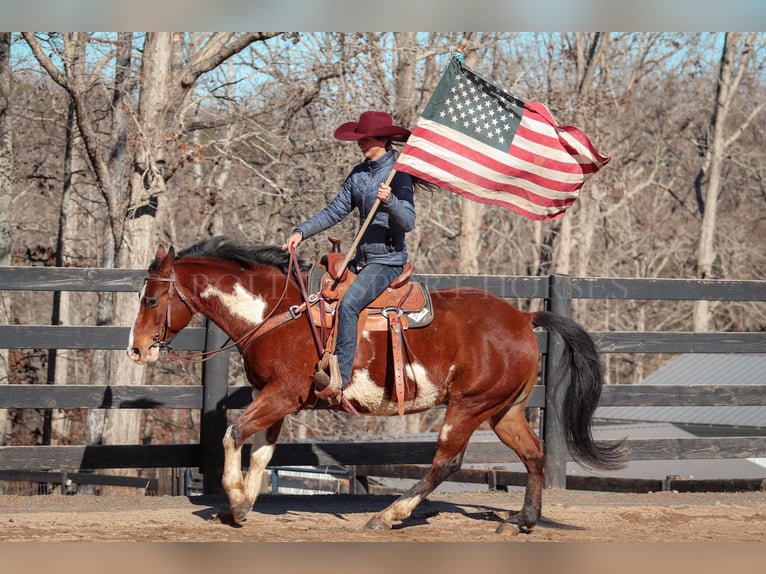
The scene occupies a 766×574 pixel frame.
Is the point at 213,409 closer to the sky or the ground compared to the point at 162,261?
closer to the ground

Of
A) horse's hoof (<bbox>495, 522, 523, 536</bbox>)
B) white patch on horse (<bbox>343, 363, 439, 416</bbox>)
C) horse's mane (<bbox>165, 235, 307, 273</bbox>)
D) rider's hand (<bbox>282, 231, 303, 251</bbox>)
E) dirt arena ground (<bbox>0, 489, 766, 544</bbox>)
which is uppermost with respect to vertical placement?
rider's hand (<bbox>282, 231, 303, 251</bbox>)

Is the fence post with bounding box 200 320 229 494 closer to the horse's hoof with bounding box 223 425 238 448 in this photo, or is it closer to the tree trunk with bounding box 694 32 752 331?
the horse's hoof with bounding box 223 425 238 448

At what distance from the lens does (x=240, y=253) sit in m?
7.21

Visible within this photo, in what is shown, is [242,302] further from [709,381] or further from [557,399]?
[709,381]

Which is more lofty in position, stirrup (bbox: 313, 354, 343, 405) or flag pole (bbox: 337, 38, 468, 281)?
flag pole (bbox: 337, 38, 468, 281)

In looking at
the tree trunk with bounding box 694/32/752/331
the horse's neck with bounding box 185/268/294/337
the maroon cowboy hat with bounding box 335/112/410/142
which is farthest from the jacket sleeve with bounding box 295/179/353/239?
the tree trunk with bounding box 694/32/752/331

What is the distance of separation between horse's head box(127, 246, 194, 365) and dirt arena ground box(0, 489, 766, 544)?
4.31 feet

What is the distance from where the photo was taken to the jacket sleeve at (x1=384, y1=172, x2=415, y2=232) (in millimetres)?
6613

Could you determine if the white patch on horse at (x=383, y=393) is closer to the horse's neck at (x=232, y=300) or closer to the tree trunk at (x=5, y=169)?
the horse's neck at (x=232, y=300)

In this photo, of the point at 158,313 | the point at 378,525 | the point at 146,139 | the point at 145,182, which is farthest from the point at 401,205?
the point at 145,182

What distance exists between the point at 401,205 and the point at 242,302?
142cm

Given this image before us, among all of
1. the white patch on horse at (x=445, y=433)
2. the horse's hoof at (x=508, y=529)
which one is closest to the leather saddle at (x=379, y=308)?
the white patch on horse at (x=445, y=433)

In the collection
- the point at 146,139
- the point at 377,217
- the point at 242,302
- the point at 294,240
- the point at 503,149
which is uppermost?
the point at 146,139
